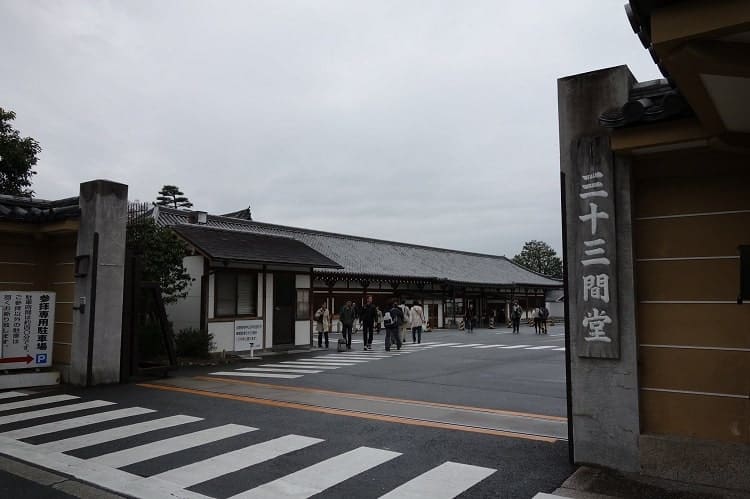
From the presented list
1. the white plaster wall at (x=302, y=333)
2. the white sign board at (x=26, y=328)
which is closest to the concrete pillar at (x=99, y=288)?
the white sign board at (x=26, y=328)

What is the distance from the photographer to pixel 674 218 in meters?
5.05

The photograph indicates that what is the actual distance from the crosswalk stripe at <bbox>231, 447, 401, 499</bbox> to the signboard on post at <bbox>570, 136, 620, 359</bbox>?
241cm

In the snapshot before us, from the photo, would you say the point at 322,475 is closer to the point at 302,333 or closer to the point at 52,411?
the point at 52,411

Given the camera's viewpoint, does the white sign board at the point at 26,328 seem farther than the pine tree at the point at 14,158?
No

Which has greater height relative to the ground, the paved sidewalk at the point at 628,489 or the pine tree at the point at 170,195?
the pine tree at the point at 170,195

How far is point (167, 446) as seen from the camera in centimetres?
595

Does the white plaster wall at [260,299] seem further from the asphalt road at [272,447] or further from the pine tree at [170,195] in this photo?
the pine tree at [170,195]

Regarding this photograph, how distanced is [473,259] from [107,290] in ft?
125

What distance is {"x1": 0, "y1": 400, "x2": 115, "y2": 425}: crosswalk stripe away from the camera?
7480mm

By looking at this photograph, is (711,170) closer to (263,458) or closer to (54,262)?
(263,458)

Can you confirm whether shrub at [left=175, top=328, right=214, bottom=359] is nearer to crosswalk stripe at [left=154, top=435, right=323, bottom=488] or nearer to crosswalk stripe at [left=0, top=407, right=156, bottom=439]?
crosswalk stripe at [left=0, top=407, right=156, bottom=439]

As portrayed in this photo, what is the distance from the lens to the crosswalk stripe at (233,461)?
495 centimetres

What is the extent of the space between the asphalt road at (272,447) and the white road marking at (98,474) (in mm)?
12

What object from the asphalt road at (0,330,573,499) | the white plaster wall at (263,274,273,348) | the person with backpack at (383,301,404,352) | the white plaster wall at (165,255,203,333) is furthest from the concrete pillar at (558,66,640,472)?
the white plaster wall at (263,274,273,348)
